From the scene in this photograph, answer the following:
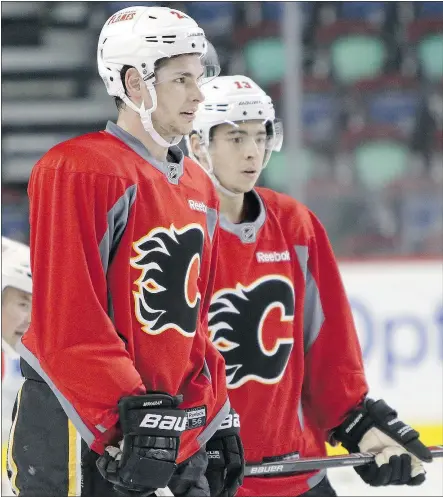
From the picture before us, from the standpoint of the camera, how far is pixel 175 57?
1.77 meters

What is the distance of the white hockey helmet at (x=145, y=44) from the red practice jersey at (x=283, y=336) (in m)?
0.50

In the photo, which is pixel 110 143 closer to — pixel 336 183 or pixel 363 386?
pixel 363 386

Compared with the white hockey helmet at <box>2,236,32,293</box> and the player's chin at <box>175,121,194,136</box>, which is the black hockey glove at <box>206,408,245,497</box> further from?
the white hockey helmet at <box>2,236,32,293</box>

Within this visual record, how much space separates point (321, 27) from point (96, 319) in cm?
441

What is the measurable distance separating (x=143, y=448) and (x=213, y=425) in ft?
0.99

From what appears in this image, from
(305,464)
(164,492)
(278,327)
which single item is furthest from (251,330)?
(164,492)

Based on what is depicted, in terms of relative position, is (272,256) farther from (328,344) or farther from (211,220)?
(211,220)

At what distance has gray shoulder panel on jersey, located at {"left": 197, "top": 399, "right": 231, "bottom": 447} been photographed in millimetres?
1819

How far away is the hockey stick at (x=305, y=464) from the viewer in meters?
2.14

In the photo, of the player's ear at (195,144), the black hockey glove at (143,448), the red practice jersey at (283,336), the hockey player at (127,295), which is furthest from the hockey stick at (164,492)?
the player's ear at (195,144)

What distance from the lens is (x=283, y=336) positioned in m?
2.22

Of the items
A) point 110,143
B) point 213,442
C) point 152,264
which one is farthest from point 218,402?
point 110,143

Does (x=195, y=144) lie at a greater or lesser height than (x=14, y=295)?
greater

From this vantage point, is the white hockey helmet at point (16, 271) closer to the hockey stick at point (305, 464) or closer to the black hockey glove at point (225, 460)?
the hockey stick at point (305, 464)
